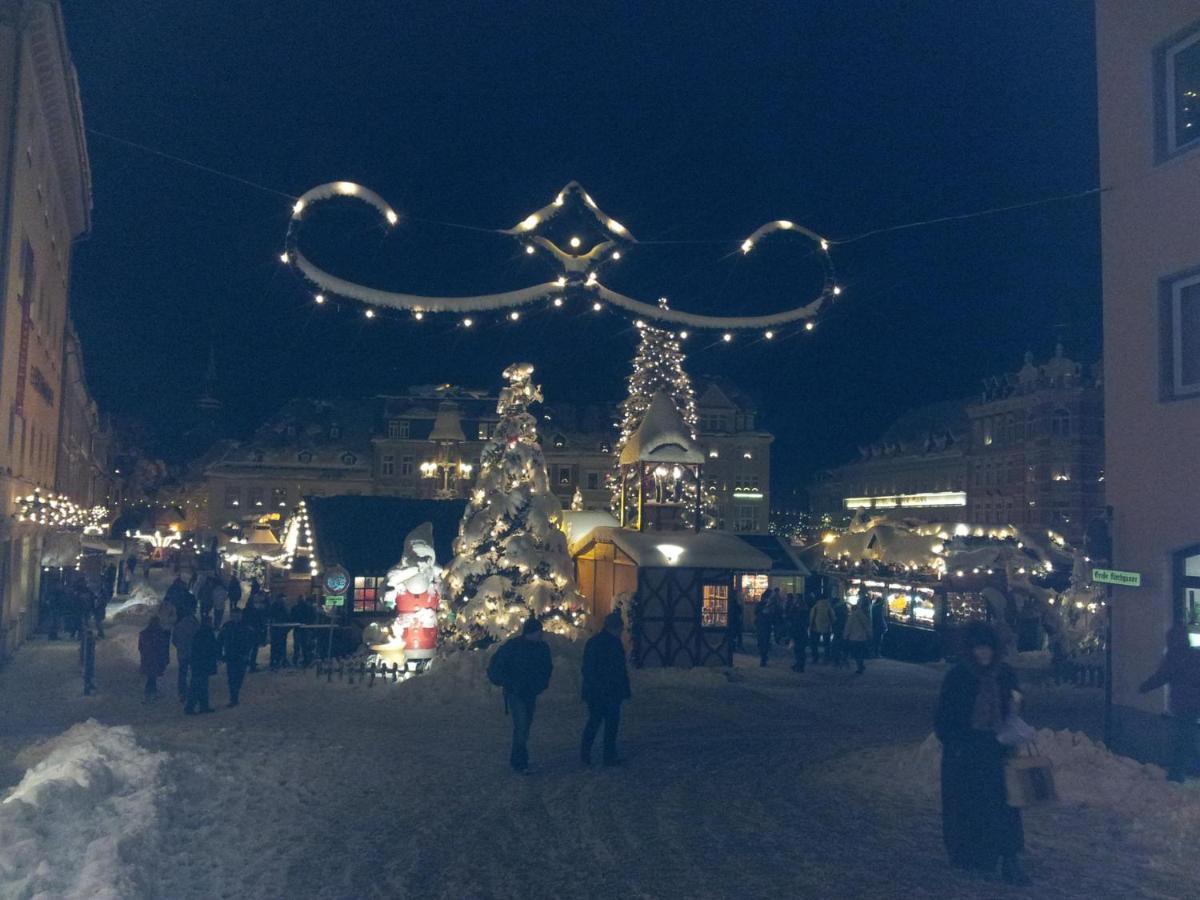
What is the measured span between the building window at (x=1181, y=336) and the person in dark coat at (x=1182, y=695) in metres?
3.00

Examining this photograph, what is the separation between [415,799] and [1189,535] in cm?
888

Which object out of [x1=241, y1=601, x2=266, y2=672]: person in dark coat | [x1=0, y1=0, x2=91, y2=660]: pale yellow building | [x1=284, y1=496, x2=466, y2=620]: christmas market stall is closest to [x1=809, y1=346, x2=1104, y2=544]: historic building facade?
[x1=284, y1=496, x2=466, y2=620]: christmas market stall

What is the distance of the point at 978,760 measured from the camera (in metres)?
7.64

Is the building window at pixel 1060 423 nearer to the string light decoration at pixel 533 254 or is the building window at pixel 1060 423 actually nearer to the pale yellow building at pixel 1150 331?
the pale yellow building at pixel 1150 331

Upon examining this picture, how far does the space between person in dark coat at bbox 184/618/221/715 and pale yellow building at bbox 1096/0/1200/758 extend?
487 inches

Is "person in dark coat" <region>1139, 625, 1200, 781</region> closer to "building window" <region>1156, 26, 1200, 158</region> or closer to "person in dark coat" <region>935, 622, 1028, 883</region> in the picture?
"person in dark coat" <region>935, 622, 1028, 883</region>

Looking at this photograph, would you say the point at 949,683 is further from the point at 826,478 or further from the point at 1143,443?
the point at 826,478

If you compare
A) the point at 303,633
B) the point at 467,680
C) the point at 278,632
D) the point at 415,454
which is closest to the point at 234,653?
the point at 467,680

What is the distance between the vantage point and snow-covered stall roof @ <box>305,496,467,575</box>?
86.1 ft

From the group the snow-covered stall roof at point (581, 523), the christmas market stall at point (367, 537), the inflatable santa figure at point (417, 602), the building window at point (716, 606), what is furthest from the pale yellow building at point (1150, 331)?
Result: the christmas market stall at point (367, 537)

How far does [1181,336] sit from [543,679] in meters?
8.30

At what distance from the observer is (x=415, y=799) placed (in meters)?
9.85

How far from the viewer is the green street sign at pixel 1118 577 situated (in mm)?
11922

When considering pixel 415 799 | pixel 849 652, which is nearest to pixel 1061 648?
pixel 849 652
